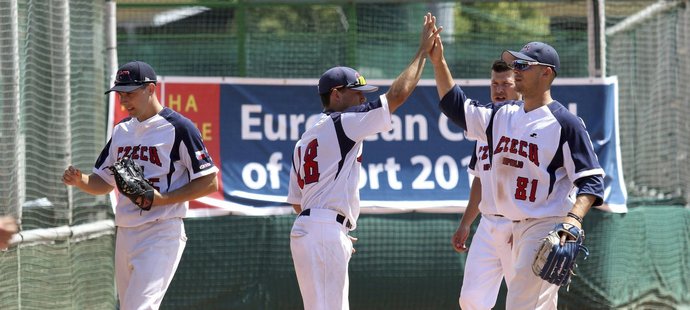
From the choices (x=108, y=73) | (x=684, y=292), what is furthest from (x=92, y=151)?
(x=684, y=292)

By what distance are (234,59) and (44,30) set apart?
187cm

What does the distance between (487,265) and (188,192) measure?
2171 mm

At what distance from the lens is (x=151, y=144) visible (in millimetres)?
6305

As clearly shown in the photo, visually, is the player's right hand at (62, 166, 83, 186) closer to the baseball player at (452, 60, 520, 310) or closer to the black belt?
the black belt

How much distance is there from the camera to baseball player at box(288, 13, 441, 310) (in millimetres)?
5812

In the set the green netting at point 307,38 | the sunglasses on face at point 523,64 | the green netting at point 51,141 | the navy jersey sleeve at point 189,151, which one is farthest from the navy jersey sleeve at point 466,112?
the green netting at point 307,38

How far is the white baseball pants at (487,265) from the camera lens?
7.09 metres

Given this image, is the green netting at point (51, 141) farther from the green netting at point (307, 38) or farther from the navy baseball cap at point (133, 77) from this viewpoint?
the navy baseball cap at point (133, 77)

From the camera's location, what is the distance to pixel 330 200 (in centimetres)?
591

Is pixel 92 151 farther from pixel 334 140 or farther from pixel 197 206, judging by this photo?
pixel 334 140

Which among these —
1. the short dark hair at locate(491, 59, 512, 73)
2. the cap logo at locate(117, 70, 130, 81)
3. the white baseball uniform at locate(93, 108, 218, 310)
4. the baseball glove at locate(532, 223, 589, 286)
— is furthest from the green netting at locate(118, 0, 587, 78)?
the baseball glove at locate(532, 223, 589, 286)

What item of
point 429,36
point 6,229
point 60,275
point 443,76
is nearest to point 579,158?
point 443,76

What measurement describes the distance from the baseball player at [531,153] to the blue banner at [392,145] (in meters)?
3.66

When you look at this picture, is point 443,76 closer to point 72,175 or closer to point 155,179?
point 155,179
